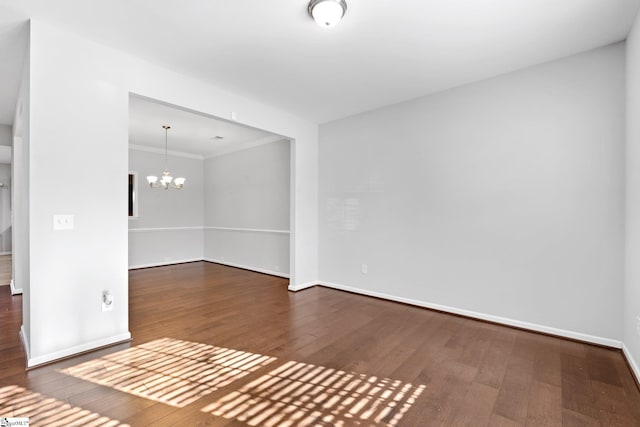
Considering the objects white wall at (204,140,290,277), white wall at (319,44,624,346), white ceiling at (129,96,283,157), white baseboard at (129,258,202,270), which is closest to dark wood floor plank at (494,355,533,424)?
white wall at (319,44,624,346)

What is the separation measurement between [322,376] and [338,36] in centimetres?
276

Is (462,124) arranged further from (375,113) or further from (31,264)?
(31,264)

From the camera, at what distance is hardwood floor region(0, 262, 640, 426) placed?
1.76m

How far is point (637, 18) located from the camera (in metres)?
2.21

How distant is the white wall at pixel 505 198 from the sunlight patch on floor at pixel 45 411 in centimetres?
331

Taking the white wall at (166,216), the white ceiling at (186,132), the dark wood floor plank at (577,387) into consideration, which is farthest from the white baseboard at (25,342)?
the dark wood floor plank at (577,387)

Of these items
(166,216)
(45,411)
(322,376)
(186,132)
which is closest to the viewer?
(45,411)

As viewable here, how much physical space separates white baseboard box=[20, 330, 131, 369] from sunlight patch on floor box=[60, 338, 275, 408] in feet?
0.69

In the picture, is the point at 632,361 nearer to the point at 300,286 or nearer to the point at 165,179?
the point at 300,286

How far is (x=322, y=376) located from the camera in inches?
86.0

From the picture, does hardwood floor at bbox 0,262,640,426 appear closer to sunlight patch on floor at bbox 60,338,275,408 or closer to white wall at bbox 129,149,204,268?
sunlight patch on floor at bbox 60,338,275,408

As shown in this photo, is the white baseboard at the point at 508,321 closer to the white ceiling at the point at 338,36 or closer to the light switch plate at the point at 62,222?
the white ceiling at the point at 338,36

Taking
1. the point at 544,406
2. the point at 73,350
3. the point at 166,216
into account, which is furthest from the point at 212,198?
the point at 544,406

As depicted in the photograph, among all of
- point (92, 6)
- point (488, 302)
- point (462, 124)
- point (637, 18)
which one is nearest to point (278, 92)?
point (92, 6)
